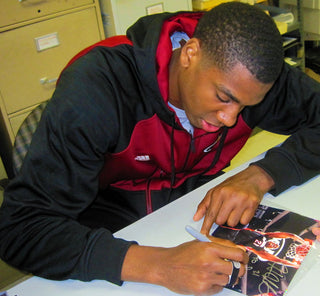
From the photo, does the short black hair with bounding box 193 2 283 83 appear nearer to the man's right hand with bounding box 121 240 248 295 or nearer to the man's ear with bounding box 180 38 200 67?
the man's ear with bounding box 180 38 200 67

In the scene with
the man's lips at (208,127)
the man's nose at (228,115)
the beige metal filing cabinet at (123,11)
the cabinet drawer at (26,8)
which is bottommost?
the man's lips at (208,127)

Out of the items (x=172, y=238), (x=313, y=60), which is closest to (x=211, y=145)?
(x=172, y=238)

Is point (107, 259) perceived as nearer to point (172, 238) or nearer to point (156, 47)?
point (172, 238)

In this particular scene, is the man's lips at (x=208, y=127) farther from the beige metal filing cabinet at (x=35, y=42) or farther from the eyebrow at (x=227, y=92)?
the beige metal filing cabinet at (x=35, y=42)

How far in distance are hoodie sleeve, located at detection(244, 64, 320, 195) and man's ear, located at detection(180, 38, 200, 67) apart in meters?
0.33

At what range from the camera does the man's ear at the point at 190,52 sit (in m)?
0.93

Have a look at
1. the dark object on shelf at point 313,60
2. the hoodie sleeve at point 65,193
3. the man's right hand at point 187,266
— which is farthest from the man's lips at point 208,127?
the dark object on shelf at point 313,60

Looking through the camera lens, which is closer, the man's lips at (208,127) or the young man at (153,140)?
the young man at (153,140)

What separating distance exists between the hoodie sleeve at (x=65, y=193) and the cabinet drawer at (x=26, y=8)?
1014mm

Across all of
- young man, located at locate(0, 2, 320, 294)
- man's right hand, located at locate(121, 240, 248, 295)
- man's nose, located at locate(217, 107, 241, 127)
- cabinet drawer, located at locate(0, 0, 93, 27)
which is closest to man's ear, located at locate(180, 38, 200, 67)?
young man, located at locate(0, 2, 320, 294)

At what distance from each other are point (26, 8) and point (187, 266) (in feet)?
4.95

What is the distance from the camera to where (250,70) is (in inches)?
33.2

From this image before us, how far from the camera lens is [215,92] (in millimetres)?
911

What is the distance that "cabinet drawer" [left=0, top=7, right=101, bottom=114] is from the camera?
1.86 metres
